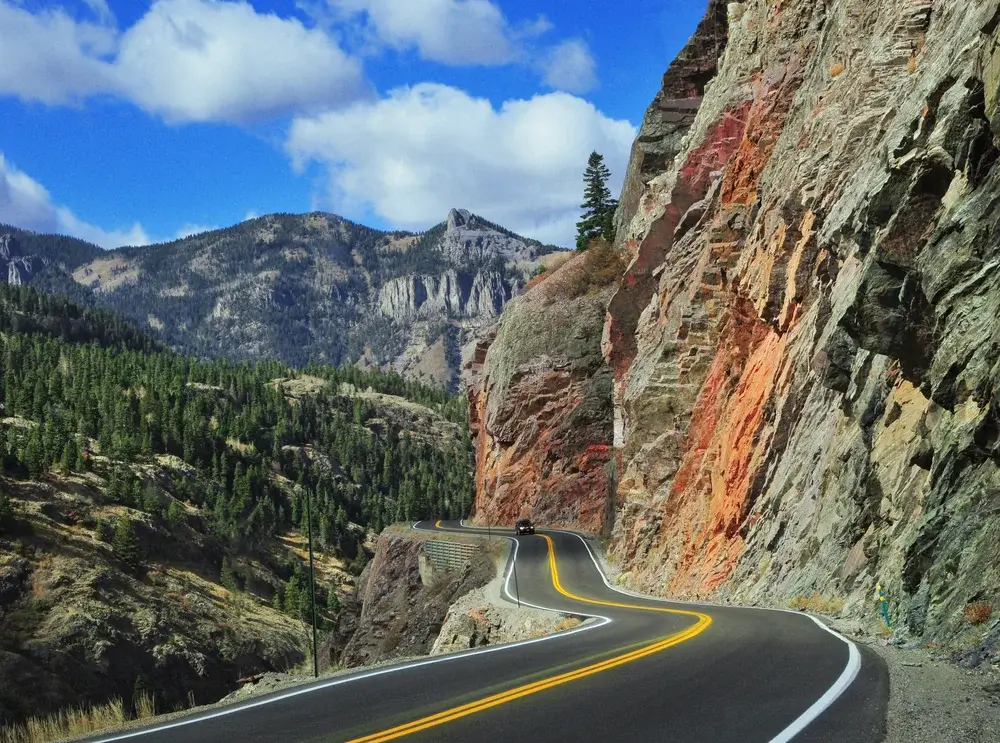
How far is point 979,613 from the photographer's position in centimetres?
1104

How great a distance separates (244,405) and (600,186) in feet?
416

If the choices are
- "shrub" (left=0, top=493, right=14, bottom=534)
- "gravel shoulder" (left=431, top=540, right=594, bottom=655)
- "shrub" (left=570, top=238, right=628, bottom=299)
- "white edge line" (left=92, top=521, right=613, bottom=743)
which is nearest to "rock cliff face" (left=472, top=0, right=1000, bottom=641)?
"gravel shoulder" (left=431, top=540, right=594, bottom=655)

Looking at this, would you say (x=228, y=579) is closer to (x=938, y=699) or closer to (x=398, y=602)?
(x=398, y=602)

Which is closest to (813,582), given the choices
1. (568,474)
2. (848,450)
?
(848,450)

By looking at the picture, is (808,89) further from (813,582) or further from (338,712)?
(338,712)

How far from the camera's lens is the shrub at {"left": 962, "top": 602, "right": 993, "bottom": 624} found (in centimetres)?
1095

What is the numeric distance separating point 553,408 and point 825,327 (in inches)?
1282

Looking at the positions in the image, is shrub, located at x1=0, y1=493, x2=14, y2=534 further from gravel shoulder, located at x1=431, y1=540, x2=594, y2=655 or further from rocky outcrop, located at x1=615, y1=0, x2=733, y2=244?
rocky outcrop, located at x1=615, y1=0, x2=733, y2=244

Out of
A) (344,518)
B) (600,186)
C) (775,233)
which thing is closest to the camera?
(775,233)

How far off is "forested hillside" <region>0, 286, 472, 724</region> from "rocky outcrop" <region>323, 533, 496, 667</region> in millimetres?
9296

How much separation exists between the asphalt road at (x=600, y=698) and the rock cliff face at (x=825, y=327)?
8.23 ft

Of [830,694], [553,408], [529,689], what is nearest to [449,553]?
[553,408]

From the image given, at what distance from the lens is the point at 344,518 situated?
446ft

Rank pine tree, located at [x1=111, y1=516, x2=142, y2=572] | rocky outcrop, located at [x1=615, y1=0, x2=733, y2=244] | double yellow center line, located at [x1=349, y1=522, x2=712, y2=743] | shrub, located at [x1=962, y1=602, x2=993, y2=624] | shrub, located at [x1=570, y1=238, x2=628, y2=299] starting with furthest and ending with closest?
pine tree, located at [x1=111, y1=516, x2=142, y2=572]
shrub, located at [x1=570, y1=238, x2=628, y2=299]
rocky outcrop, located at [x1=615, y1=0, x2=733, y2=244]
shrub, located at [x1=962, y1=602, x2=993, y2=624]
double yellow center line, located at [x1=349, y1=522, x2=712, y2=743]
